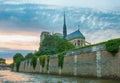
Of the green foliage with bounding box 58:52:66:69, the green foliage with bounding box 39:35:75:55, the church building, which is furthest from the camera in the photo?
the church building

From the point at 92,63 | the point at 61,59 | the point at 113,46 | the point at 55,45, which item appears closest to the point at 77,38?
the point at 55,45

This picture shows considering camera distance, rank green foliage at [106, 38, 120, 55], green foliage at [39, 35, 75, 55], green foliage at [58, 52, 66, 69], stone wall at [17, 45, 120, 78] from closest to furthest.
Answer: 1. green foliage at [106, 38, 120, 55]
2. stone wall at [17, 45, 120, 78]
3. green foliage at [58, 52, 66, 69]
4. green foliage at [39, 35, 75, 55]

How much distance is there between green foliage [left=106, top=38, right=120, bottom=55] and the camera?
22859 millimetres

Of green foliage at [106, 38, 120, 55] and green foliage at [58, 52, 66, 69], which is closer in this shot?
green foliage at [106, 38, 120, 55]

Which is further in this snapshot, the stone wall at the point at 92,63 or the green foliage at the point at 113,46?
the stone wall at the point at 92,63

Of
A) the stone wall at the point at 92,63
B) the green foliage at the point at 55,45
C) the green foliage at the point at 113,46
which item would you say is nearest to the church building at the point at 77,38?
the green foliage at the point at 55,45

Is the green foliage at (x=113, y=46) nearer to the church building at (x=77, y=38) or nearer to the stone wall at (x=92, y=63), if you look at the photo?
the stone wall at (x=92, y=63)

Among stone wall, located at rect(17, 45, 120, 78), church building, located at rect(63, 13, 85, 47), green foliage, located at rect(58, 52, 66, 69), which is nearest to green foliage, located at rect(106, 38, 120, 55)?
stone wall, located at rect(17, 45, 120, 78)

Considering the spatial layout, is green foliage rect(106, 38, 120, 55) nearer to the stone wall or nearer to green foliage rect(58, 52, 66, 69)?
the stone wall

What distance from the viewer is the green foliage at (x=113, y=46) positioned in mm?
22859

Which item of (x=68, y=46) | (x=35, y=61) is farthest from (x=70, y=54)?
(x=68, y=46)

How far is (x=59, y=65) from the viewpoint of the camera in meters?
39.4

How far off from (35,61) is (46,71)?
35.6 feet

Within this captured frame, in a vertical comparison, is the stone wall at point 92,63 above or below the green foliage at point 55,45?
below
